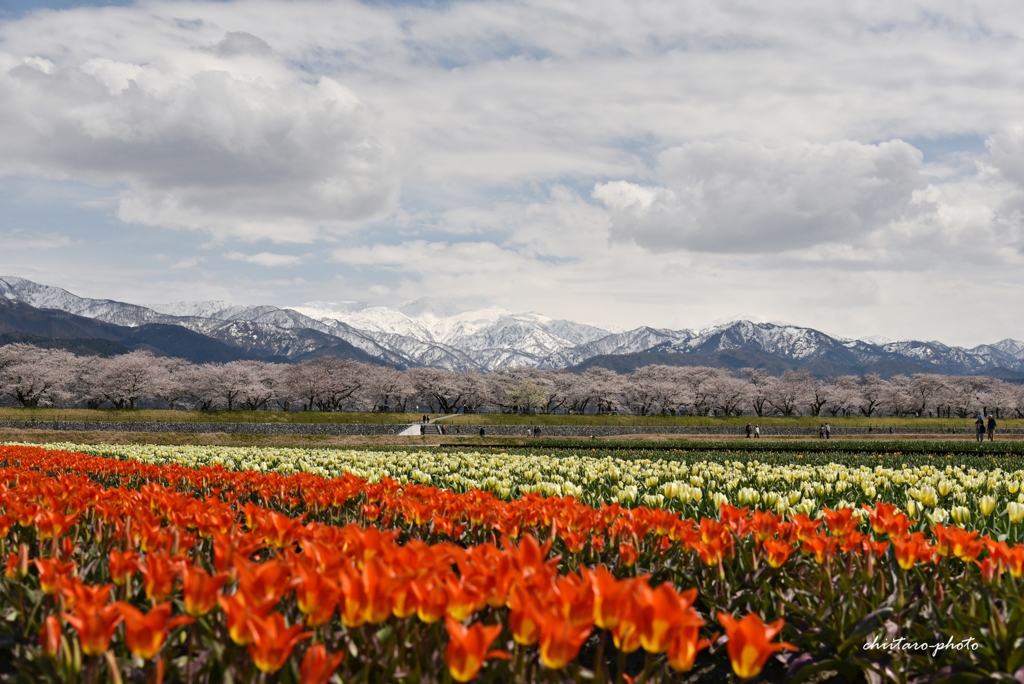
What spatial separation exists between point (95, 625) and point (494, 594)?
161 centimetres

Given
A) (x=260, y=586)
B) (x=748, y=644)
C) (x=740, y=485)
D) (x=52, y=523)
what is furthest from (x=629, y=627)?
(x=740, y=485)

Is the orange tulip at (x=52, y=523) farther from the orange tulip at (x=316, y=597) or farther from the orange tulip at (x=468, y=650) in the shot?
the orange tulip at (x=468, y=650)

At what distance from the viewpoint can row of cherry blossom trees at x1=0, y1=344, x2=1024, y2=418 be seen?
10319 centimetres

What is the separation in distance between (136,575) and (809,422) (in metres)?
100

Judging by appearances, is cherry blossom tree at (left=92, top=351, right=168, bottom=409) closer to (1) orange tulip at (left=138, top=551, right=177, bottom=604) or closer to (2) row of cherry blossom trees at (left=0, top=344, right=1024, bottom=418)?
(2) row of cherry blossom trees at (left=0, top=344, right=1024, bottom=418)

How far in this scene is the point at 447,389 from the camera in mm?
124188

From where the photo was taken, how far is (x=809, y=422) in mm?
94375

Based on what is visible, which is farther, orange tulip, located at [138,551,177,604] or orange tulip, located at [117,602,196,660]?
orange tulip, located at [138,551,177,604]

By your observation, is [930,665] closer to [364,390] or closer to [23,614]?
[23,614]

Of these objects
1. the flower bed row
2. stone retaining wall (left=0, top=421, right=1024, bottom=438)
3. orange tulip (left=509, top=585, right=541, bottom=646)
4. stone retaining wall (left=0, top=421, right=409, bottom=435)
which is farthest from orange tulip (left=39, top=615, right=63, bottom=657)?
stone retaining wall (left=0, top=421, right=1024, bottom=438)

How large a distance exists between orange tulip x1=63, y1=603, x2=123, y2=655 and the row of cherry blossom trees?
11142cm

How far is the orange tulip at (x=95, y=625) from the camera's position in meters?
2.70

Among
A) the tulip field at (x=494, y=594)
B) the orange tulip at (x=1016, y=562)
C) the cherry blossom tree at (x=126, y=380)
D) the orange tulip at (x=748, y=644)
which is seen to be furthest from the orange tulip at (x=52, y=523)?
the cherry blossom tree at (x=126, y=380)

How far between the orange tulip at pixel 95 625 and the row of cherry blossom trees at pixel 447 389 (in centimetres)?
11142
